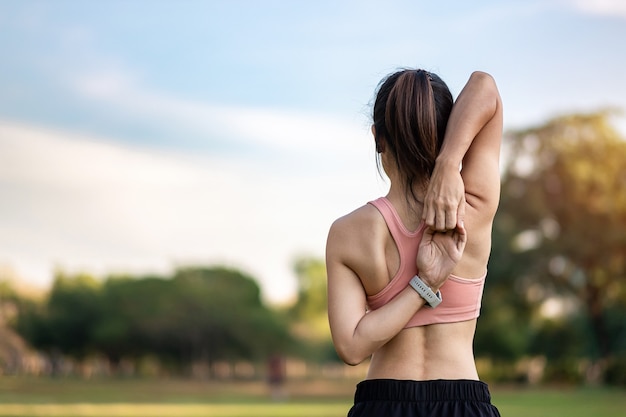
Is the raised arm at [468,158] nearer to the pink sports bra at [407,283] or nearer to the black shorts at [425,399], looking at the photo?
the pink sports bra at [407,283]

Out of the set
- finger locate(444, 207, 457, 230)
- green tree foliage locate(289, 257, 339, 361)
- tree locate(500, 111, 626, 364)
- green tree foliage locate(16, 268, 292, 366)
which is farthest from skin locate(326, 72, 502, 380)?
green tree foliage locate(289, 257, 339, 361)

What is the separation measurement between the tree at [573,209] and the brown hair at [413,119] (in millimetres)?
39146

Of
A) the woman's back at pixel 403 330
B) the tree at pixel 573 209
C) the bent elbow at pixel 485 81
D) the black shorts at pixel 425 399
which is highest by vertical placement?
the tree at pixel 573 209

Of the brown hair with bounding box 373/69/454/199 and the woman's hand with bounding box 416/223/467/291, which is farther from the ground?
the brown hair with bounding box 373/69/454/199

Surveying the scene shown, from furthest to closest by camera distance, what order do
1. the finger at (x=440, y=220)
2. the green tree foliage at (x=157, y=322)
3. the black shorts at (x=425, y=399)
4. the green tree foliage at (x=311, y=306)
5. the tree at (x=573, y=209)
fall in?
the green tree foliage at (x=311, y=306), the green tree foliage at (x=157, y=322), the tree at (x=573, y=209), the black shorts at (x=425, y=399), the finger at (x=440, y=220)

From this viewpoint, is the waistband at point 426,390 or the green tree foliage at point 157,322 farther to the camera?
the green tree foliage at point 157,322

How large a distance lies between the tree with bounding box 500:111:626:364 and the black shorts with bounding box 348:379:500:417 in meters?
39.1

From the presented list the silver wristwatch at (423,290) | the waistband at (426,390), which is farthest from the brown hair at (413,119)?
the waistband at (426,390)

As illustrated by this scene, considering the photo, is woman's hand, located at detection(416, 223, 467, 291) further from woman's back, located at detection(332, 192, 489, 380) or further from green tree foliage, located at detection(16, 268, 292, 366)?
green tree foliage, located at detection(16, 268, 292, 366)

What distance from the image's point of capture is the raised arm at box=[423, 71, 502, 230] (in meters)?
2.71

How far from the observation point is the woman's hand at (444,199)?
2705mm

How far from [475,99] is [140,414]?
1899cm

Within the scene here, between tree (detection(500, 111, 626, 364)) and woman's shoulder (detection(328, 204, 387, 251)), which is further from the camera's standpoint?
tree (detection(500, 111, 626, 364))

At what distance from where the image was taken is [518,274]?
42.2 m
